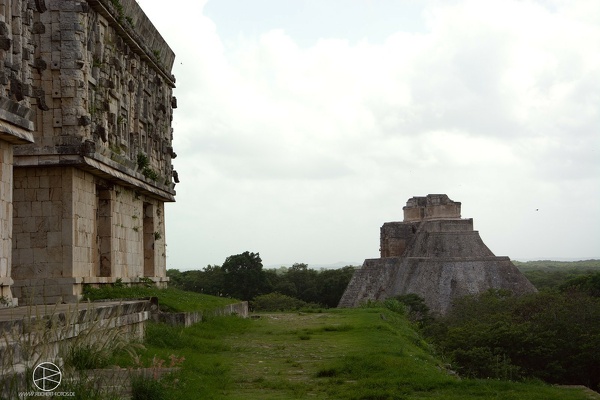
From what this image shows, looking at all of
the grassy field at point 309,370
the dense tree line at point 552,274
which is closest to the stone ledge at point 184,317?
the grassy field at point 309,370

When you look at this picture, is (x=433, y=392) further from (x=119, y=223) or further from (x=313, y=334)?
(x=119, y=223)

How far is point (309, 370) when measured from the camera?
909 cm

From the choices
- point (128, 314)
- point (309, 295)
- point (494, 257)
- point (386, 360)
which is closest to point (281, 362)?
point (386, 360)

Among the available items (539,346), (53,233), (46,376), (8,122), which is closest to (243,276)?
(539,346)

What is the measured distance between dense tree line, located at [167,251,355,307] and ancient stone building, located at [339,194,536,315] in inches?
150

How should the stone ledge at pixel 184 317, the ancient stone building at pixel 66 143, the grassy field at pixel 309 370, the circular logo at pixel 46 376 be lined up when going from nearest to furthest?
1. the circular logo at pixel 46 376
2. the grassy field at pixel 309 370
3. the ancient stone building at pixel 66 143
4. the stone ledge at pixel 184 317

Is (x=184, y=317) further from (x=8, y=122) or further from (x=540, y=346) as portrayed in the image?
(x=540, y=346)

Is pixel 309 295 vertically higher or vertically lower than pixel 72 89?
lower

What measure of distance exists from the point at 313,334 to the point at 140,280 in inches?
199

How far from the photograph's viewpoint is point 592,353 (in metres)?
20.2

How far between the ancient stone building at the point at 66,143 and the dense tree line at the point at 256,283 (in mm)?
23590

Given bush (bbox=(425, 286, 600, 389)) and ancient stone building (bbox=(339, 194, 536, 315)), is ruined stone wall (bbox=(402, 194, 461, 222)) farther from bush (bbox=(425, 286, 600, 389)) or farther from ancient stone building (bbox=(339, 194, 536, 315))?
bush (bbox=(425, 286, 600, 389))

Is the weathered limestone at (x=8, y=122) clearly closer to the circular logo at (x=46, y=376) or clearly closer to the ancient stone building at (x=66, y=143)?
the ancient stone building at (x=66, y=143)

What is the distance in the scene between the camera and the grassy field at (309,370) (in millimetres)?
7449
